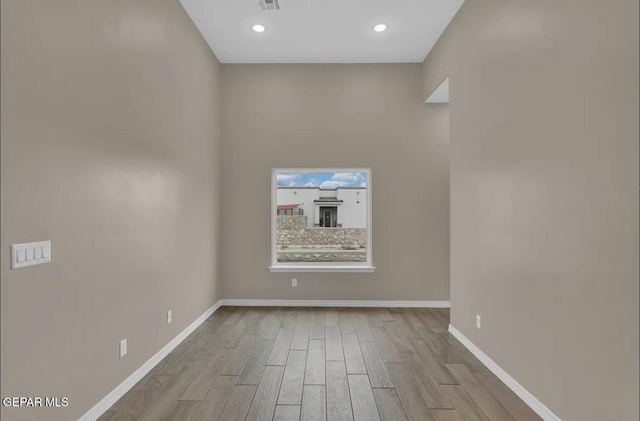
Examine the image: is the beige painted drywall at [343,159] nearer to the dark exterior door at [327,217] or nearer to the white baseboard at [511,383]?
the dark exterior door at [327,217]

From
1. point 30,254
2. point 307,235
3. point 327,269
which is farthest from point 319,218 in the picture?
point 30,254

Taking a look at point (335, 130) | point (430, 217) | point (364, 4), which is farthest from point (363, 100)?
point (430, 217)

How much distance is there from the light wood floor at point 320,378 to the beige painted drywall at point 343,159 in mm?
834

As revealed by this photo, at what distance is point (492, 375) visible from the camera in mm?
2768

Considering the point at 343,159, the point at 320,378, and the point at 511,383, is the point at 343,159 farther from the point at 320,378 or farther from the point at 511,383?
the point at 511,383

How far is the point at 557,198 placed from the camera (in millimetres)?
2066

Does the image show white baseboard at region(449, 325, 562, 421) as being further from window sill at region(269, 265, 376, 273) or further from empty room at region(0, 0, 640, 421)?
→ window sill at region(269, 265, 376, 273)

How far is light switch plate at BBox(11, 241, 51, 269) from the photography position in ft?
5.27

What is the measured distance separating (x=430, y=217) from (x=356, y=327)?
6.03 ft

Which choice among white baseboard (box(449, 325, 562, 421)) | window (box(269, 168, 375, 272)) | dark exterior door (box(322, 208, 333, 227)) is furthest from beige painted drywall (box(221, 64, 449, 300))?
white baseboard (box(449, 325, 562, 421))

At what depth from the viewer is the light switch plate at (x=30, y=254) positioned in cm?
161

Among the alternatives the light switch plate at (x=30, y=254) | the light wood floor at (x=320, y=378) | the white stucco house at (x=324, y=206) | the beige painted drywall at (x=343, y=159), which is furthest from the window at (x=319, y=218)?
the light switch plate at (x=30, y=254)

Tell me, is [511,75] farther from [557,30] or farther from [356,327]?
[356,327]

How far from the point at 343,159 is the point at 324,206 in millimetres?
700
